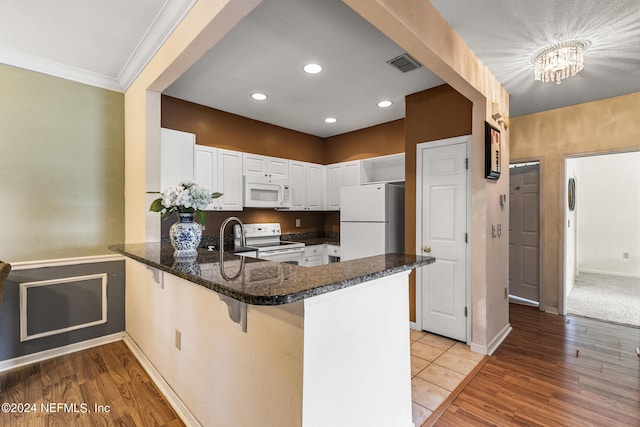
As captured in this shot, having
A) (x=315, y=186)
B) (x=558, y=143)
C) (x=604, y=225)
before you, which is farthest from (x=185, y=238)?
(x=604, y=225)

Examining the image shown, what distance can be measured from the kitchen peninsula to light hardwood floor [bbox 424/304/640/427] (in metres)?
0.72

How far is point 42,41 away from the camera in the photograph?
2.26 meters

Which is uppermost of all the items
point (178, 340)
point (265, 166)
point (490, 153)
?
point (265, 166)

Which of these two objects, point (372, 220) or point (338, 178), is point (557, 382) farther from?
point (338, 178)

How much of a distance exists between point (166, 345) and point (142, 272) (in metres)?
0.78

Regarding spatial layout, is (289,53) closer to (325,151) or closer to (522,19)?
(522,19)

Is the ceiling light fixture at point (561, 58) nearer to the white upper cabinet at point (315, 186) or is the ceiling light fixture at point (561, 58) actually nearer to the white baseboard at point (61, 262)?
the white upper cabinet at point (315, 186)

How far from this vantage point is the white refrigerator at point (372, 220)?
3441 mm

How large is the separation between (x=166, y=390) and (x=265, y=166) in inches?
113

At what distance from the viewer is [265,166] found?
417 centimetres

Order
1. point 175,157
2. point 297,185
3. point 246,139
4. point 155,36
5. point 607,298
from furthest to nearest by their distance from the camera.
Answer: point 297,185, point 607,298, point 246,139, point 175,157, point 155,36

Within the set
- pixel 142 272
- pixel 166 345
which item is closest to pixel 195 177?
pixel 142 272

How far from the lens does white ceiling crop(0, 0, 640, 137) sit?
6.21 ft

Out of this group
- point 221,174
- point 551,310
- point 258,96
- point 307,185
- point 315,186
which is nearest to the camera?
point 258,96
